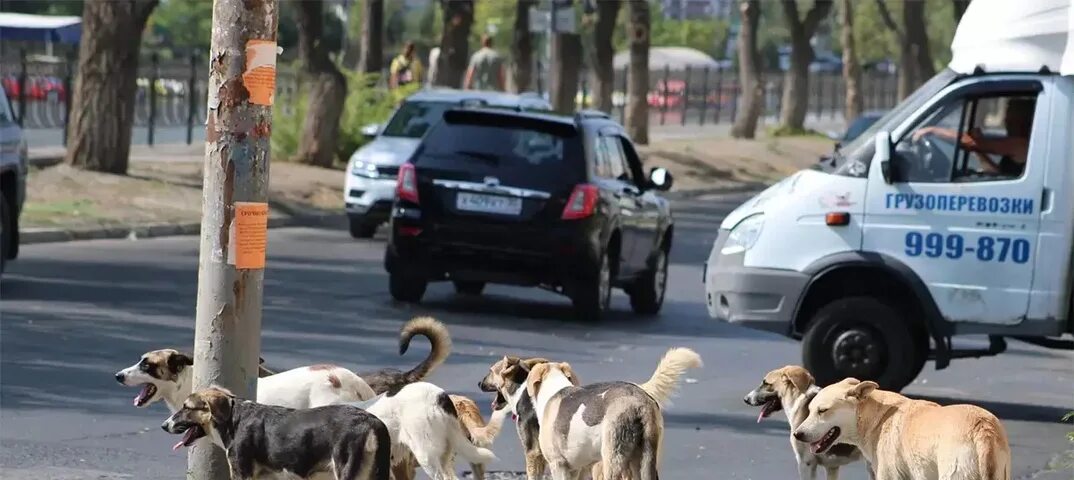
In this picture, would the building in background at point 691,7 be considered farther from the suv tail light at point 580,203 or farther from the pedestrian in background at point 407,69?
the suv tail light at point 580,203

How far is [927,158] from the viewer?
40.2ft

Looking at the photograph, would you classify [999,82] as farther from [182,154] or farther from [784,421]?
[182,154]

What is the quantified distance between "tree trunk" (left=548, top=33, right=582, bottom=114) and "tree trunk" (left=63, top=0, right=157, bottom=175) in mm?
13894

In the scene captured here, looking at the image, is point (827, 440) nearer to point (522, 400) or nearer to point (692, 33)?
point (522, 400)

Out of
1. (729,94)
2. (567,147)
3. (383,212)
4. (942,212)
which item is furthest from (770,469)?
(729,94)

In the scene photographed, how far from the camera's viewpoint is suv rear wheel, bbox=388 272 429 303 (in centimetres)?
1669

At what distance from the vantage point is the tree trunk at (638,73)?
4022cm

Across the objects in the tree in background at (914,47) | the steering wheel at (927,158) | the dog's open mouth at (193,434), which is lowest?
the dog's open mouth at (193,434)

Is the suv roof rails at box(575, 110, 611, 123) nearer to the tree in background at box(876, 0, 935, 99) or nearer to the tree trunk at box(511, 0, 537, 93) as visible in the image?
the tree trunk at box(511, 0, 537, 93)

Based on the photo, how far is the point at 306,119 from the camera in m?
30.1

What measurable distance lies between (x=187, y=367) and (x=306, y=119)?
22117mm

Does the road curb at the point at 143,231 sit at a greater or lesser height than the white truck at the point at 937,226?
lesser

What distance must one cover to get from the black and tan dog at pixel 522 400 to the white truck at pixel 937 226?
418 cm

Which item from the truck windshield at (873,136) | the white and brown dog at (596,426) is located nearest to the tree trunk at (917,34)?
the truck windshield at (873,136)
